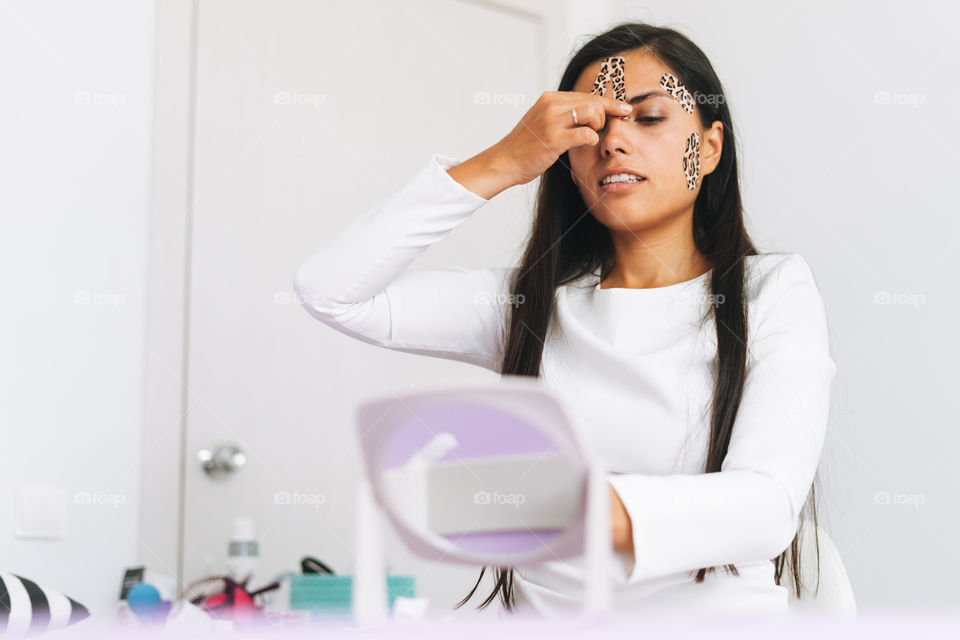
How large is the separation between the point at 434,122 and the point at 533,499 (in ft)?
5.82

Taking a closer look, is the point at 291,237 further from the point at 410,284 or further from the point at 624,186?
the point at 624,186

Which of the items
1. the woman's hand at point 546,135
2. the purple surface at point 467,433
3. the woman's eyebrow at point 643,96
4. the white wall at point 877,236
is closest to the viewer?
the purple surface at point 467,433

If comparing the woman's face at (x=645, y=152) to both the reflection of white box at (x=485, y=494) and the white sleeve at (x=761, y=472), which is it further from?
the reflection of white box at (x=485, y=494)

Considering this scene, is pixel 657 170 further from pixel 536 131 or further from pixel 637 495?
pixel 637 495

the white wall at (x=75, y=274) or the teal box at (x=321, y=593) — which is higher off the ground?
the white wall at (x=75, y=274)

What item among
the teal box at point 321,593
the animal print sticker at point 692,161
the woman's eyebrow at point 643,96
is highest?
the woman's eyebrow at point 643,96

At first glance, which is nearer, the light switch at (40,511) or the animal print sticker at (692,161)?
the animal print sticker at (692,161)

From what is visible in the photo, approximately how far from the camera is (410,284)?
1.22m

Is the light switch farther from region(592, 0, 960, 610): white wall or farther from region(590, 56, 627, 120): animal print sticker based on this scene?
region(592, 0, 960, 610): white wall

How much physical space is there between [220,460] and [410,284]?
0.79m

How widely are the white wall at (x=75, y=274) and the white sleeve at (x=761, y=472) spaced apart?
1105 millimetres

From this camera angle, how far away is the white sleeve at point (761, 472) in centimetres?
62

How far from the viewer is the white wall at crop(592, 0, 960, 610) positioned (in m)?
1.73

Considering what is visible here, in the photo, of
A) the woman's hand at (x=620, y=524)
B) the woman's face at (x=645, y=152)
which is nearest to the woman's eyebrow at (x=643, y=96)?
the woman's face at (x=645, y=152)
